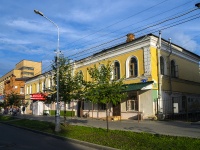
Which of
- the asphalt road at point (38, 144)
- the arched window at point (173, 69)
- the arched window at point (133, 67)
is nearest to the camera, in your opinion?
the asphalt road at point (38, 144)

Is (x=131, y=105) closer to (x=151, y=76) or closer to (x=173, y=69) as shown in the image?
(x=151, y=76)

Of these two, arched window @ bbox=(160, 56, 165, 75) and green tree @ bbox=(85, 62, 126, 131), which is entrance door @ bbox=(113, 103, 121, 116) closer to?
arched window @ bbox=(160, 56, 165, 75)

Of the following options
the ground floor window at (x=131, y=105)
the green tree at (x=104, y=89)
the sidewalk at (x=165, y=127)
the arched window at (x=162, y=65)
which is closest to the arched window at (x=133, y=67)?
the arched window at (x=162, y=65)

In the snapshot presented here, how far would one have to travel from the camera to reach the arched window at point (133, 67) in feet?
91.0

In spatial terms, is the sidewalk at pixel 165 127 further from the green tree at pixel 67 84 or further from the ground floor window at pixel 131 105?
the ground floor window at pixel 131 105

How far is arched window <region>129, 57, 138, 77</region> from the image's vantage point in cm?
2772

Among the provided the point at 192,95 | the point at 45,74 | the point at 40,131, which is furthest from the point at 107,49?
the point at 45,74

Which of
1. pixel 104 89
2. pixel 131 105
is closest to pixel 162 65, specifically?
pixel 131 105

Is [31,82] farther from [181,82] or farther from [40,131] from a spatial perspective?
[40,131]

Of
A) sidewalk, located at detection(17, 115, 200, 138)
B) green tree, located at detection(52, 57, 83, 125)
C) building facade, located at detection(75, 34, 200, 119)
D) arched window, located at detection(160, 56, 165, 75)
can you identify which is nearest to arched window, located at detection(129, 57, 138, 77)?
building facade, located at detection(75, 34, 200, 119)

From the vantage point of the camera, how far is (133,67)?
91.8ft

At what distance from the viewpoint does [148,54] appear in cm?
2597

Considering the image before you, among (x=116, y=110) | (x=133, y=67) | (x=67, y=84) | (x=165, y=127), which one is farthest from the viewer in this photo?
(x=116, y=110)

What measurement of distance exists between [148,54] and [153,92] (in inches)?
148
